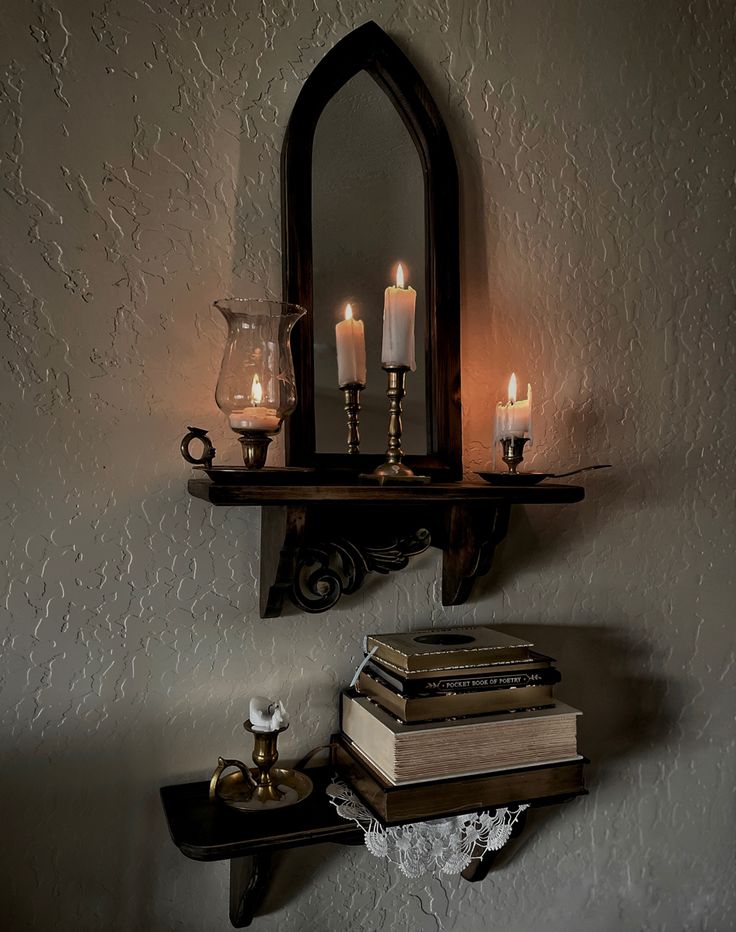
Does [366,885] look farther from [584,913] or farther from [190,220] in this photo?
[190,220]

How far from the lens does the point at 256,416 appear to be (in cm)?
81

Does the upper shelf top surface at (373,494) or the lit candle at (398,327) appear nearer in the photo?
the upper shelf top surface at (373,494)

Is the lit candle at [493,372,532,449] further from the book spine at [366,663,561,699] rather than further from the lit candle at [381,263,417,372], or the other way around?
the book spine at [366,663,561,699]

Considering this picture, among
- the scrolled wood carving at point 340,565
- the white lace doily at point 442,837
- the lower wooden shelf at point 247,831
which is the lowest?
the white lace doily at point 442,837

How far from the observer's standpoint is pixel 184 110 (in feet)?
3.05

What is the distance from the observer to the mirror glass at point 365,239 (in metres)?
0.97

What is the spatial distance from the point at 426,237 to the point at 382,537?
0.44 meters

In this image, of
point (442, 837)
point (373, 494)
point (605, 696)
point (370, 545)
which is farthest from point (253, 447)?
point (605, 696)

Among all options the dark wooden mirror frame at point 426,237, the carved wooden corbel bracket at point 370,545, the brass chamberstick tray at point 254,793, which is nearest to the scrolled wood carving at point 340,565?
the carved wooden corbel bracket at point 370,545

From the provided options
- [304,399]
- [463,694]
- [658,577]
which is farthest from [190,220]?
[658,577]

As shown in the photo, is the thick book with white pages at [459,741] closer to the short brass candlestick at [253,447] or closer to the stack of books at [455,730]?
the stack of books at [455,730]

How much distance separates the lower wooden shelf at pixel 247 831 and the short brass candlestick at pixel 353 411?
45 centimetres

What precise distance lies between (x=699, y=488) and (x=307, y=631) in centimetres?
72

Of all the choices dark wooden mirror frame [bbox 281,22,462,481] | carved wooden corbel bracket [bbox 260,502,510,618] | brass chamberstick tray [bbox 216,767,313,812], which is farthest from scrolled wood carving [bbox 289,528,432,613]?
brass chamberstick tray [bbox 216,767,313,812]
